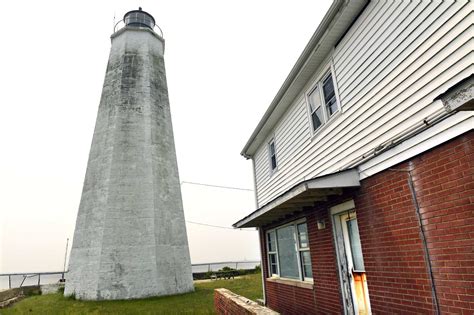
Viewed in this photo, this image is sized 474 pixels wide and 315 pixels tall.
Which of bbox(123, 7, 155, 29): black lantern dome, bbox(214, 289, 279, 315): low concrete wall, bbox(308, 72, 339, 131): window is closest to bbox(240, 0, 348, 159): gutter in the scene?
bbox(308, 72, 339, 131): window

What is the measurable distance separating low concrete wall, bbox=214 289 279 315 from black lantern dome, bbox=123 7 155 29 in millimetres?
19618

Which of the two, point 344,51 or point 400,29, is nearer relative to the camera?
point 400,29

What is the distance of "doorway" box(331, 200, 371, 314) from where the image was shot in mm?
5647

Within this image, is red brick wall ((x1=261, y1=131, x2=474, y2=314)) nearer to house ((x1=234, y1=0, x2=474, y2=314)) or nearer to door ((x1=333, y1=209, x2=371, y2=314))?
house ((x1=234, y1=0, x2=474, y2=314))

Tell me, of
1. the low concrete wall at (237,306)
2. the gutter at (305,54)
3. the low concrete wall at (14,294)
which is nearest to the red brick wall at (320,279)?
the low concrete wall at (237,306)

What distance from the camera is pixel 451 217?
12.1ft

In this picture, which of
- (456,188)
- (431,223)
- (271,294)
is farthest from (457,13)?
(271,294)

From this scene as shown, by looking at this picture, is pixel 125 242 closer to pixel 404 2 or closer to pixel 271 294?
pixel 271 294

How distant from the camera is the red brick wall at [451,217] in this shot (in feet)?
11.4

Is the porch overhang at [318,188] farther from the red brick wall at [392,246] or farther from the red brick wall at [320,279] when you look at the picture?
the red brick wall at [320,279]

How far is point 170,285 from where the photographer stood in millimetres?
15906

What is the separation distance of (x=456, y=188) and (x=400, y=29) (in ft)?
8.20

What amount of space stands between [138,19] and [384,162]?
72.3 ft

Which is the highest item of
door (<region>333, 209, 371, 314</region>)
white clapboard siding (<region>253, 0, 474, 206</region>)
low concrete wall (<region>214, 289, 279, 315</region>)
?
white clapboard siding (<region>253, 0, 474, 206</region>)
